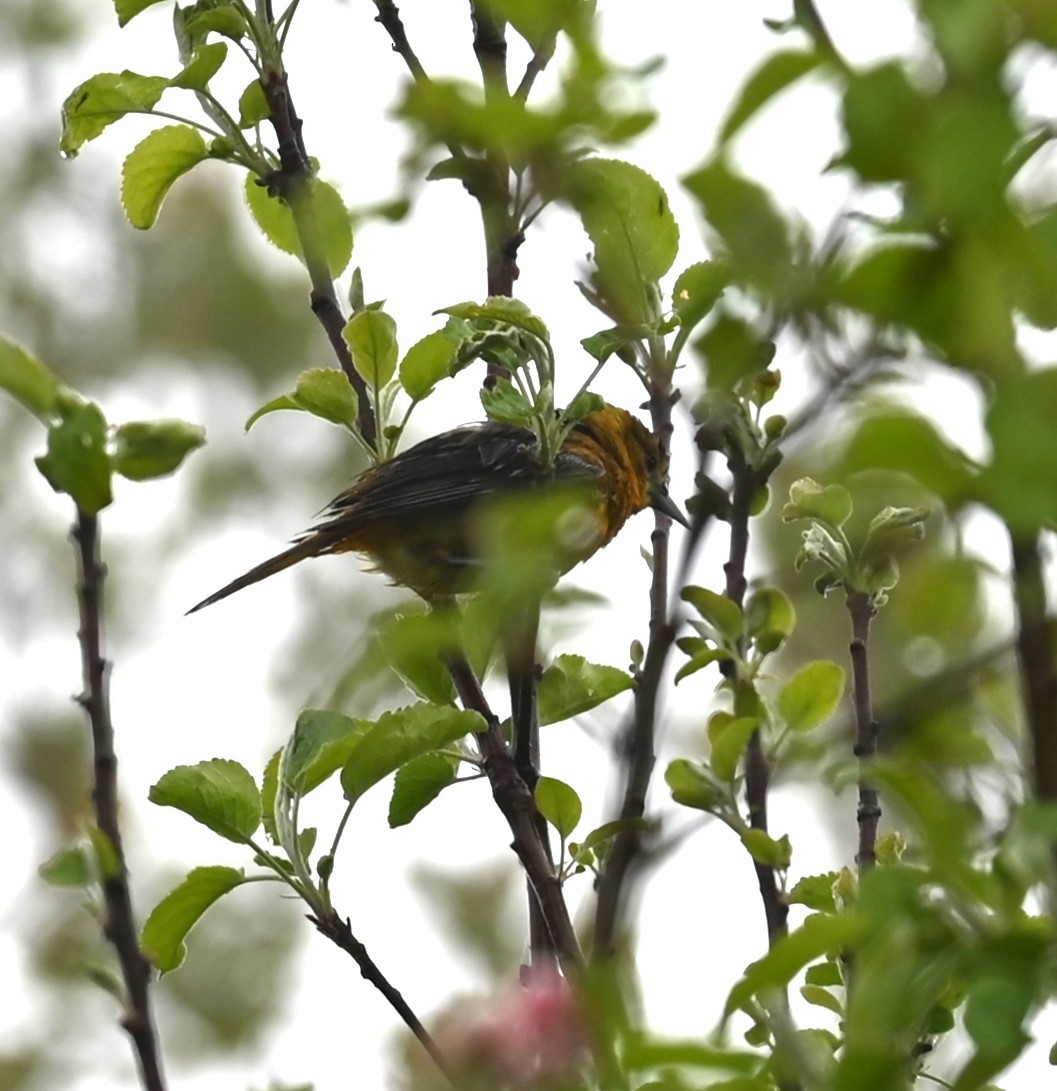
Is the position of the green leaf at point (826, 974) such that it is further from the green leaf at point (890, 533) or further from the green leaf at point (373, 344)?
the green leaf at point (373, 344)

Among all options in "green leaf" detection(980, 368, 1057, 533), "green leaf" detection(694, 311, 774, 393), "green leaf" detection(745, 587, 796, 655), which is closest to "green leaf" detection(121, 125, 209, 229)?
"green leaf" detection(745, 587, 796, 655)

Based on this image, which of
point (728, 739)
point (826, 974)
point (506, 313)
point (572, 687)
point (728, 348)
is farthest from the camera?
point (572, 687)

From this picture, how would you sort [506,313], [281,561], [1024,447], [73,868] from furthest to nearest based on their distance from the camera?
[281,561], [506,313], [73,868], [1024,447]

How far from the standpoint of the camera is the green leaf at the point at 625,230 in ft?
3.52

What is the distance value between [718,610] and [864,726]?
25 cm

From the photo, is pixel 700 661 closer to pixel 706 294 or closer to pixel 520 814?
pixel 520 814

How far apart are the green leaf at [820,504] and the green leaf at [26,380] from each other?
0.82 meters

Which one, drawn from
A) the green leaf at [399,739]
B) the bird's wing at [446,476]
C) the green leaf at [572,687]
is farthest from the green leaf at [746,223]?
the bird's wing at [446,476]

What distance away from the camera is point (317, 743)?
1.87 metres

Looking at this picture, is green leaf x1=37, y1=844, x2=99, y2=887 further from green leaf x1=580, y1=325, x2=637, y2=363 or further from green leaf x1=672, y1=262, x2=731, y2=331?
green leaf x1=580, y1=325, x2=637, y2=363

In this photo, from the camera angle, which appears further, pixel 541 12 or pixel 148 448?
pixel 148 448

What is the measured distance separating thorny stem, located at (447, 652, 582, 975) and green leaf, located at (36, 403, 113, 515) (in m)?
0.56

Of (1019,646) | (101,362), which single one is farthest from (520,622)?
Answer: (101,362)

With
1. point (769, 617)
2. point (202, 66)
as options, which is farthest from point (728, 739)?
point (202, 66)
